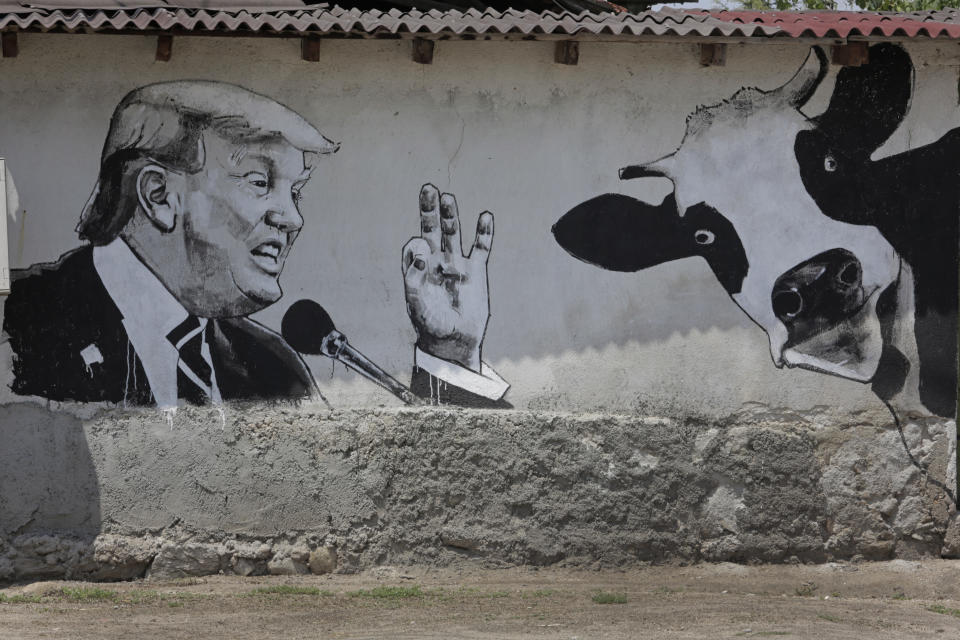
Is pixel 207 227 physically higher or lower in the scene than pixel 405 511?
higher

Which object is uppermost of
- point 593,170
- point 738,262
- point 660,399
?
point 593,170

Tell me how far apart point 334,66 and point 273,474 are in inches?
105

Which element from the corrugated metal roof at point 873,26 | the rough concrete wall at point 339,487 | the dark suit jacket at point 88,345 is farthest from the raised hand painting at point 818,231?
the dark suit jacket at point 88,345

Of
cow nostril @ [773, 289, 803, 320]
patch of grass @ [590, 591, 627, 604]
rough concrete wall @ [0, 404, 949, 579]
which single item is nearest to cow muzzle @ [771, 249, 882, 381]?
cow nostril @ [773, 289, 803, 320]

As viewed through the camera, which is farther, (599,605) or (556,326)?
(556,326)

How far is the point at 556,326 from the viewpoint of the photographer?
7199mm

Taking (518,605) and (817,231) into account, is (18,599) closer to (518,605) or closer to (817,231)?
(518,605)

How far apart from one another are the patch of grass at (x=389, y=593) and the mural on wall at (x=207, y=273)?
1.21 metres

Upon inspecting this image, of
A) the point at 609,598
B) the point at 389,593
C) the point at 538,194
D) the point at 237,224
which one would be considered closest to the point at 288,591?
the point at 389,593

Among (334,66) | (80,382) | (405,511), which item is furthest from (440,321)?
(80,382)

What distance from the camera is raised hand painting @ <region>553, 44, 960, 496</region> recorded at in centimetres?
718

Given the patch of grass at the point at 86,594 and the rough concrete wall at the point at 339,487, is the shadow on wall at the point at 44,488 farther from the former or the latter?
the patch of grass at the point at 86,594

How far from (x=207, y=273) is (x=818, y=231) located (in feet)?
13.1

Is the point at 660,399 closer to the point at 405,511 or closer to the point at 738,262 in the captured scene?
the point at 738,262
